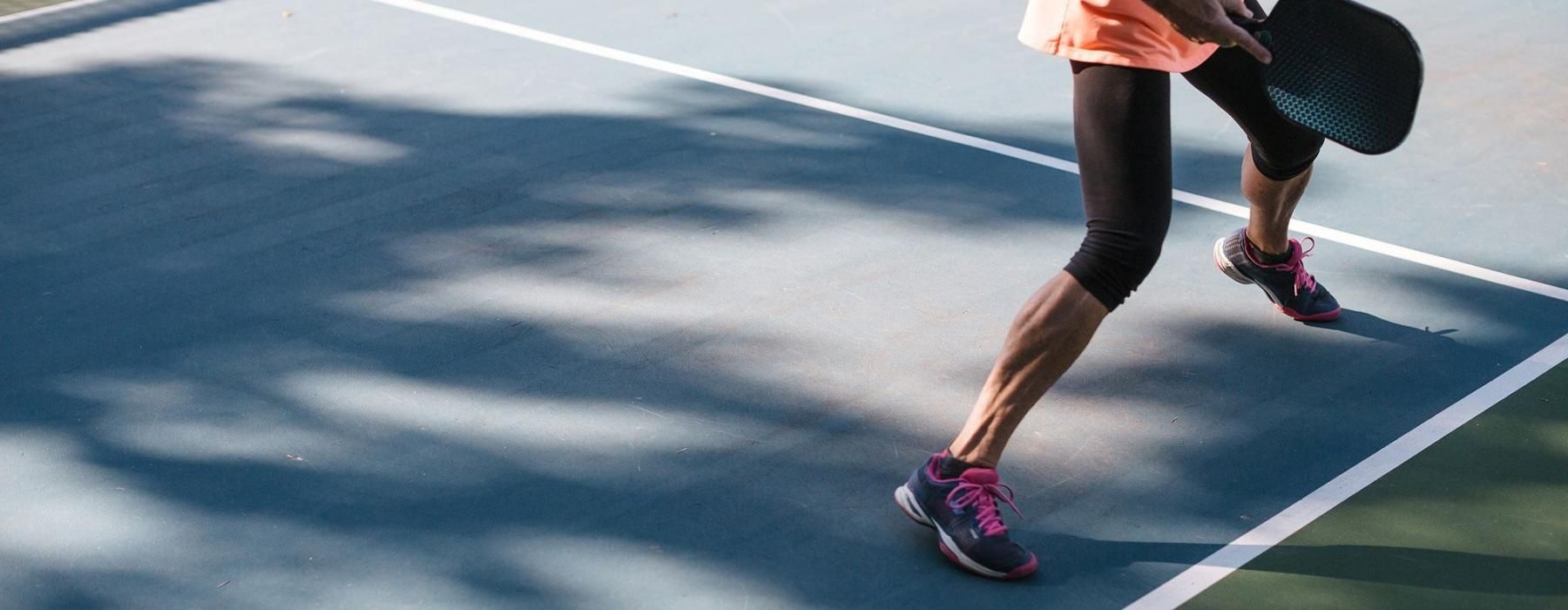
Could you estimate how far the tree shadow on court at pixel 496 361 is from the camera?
10.1 feet

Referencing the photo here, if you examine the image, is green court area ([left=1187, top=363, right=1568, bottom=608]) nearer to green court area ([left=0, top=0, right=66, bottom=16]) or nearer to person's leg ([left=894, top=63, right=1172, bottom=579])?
person's leg ([left=894, top=63, right=1172, bottom=579])

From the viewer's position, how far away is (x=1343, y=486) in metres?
3.31

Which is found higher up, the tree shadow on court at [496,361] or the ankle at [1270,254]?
the ankle at [1270,254]

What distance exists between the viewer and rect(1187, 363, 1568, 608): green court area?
9.62ft

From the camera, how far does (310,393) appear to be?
3768 mm

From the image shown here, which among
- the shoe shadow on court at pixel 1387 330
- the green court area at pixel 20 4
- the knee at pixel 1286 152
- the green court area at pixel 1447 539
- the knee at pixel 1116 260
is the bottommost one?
the shoe shadow on court at pixel 1387 330

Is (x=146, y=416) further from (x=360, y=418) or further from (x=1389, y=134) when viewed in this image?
(x=1389, y=134)

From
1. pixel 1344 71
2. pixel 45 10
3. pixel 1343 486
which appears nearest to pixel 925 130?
pixel 1344 71

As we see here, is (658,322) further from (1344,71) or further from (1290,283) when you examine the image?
(1344,71)

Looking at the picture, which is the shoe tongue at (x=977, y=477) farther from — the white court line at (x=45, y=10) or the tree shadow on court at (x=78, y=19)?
the white court line at (x=45, y=10)

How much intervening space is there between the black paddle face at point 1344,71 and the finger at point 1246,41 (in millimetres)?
202

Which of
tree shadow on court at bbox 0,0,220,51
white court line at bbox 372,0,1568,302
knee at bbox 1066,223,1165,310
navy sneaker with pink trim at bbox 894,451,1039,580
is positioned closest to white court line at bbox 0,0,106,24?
tree shadow on court at bbox 0,0,220,51

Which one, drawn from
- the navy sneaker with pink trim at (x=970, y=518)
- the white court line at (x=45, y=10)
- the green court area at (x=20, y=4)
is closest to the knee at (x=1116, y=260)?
the navy sneaker with pink trim at (x=970, y=518)

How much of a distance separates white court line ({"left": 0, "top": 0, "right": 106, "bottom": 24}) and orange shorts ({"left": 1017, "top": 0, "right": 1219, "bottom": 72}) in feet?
20.3
